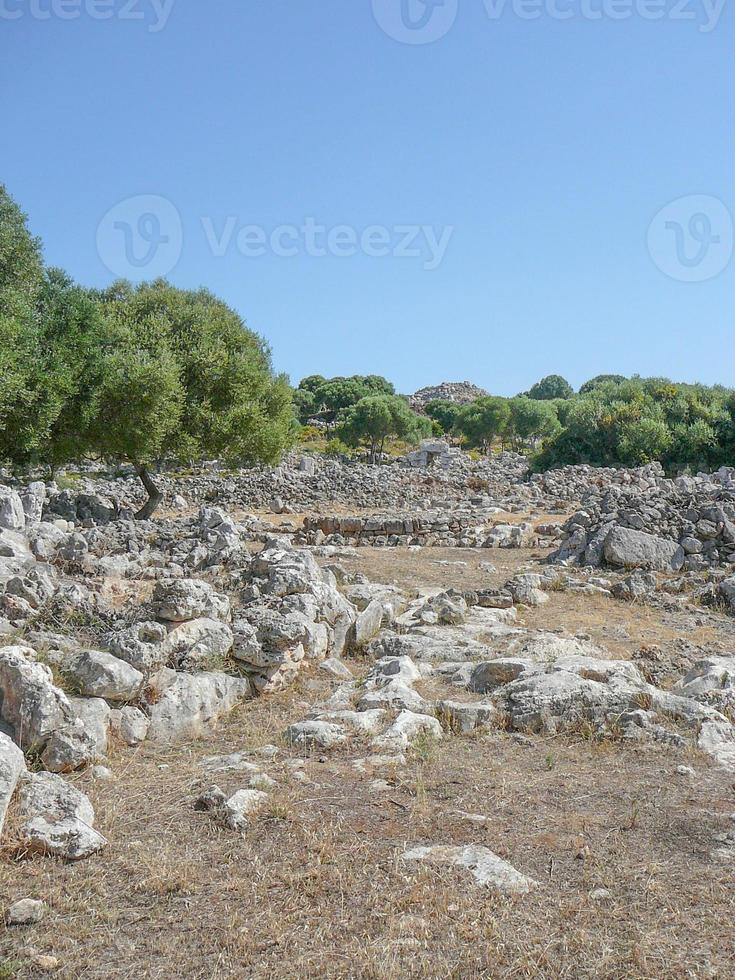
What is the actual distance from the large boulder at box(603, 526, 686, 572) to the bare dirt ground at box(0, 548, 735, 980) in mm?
9390

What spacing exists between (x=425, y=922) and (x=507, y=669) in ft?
13.2

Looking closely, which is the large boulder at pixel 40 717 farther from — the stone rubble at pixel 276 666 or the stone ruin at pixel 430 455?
the stone ruin at pixel 430 455

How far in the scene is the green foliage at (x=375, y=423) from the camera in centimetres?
5344

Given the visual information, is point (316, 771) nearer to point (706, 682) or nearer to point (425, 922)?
point (425, 922)

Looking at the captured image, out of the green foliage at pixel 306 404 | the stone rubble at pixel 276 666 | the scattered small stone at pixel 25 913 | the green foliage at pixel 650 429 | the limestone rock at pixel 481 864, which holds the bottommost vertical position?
the scattered small stone at pixel 25 913

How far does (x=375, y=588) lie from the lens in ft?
38.4

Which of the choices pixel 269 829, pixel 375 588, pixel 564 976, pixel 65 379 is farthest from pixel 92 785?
pixel 65 379

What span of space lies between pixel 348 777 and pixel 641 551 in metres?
11.1

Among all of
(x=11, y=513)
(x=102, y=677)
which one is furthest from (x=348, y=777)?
(x=11, y=513)

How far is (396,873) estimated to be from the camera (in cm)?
411

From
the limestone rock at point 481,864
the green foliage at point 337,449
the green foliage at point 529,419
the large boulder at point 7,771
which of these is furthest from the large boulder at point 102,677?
the green foliage at point 529,419

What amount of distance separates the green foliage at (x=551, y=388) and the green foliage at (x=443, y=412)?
30577 mm

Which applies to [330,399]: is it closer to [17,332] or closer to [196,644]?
[17,332]

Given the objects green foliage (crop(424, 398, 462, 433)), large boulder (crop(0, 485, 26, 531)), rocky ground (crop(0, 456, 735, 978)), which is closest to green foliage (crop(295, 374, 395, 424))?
green foliage (crop(424, 398, 462, 433))
